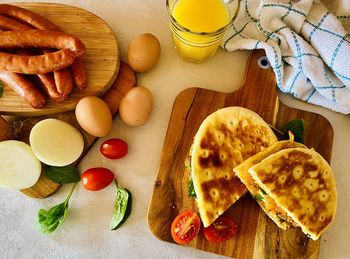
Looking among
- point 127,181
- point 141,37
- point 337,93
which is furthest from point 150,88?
point 337,93

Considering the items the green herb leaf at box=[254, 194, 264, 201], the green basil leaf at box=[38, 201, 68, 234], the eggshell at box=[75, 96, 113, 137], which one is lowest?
the green basil leaf at box=[38, 201, 68, 234]

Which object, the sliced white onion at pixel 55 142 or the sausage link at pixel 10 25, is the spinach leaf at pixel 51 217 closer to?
the sliced white onion at pixel 55 142

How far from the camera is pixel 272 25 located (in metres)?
1.91

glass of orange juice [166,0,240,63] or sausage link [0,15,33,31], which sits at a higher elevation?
glass of orange juice [166,0,240,63]

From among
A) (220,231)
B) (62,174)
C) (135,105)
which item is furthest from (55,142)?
(220,231)

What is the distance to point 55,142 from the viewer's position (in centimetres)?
174

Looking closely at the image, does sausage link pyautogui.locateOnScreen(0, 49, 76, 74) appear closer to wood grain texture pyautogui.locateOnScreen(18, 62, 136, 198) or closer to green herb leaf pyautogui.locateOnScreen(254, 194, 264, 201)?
wood grain texture pyautogui.locateOnScreen(18, 62, 136, 198)

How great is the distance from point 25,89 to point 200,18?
0.81 meters

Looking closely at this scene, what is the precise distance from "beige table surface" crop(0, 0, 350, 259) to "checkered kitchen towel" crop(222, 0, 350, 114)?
0.09 meters

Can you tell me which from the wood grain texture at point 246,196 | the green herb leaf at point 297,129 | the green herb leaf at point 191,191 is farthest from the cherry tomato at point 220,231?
the green herb leaf at point 297,129

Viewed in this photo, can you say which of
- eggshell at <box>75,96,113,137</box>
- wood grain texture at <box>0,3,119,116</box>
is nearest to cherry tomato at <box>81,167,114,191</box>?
eggshell at <box>75,96,113,137</box>

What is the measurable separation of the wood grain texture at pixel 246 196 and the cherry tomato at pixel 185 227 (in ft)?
0.13

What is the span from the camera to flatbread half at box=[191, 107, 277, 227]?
5.40ft

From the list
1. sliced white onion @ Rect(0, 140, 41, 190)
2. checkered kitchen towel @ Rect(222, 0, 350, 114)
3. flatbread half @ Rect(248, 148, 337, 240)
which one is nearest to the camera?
flatbread half @ Rect(248, 148, 337, 240)
